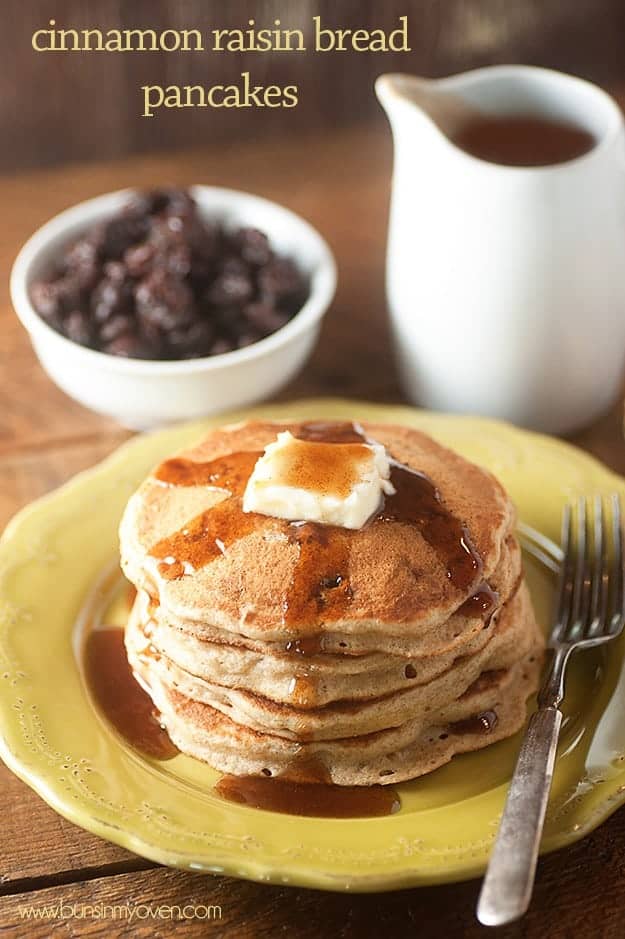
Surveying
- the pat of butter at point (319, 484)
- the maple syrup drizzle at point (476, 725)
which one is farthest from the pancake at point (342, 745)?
the pat of butter at point (319, 484)

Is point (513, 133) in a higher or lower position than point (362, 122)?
higher

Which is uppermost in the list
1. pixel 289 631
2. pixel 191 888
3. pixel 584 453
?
pixel 289 631

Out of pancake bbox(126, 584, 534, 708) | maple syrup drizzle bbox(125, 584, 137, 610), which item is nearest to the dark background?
maple syrup drizzle bbox(125, 584, 137, 610)

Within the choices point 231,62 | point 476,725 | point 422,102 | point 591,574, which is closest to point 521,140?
point 422,102

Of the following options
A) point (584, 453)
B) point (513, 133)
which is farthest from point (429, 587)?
point (513, 133)

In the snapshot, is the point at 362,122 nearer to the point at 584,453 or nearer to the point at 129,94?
the point at 129,94

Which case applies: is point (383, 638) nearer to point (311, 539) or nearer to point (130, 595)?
point (311, 539)
